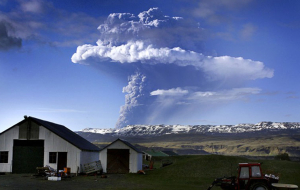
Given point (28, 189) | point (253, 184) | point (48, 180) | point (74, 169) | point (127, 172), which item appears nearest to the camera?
point (253, 184)

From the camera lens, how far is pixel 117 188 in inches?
1163

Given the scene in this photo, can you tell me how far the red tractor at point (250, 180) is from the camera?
71.4 feet


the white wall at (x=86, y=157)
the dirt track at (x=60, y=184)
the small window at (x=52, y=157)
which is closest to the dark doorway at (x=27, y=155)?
the small window at (x=52, y=157)

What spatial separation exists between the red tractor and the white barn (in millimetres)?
27648

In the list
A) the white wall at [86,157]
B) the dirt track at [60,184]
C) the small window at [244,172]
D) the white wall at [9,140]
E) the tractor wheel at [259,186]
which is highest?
the white wall at [9,140]

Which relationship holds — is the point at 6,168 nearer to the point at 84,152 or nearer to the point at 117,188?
the point at 84,152

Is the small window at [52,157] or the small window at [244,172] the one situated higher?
the small window at [52,157]

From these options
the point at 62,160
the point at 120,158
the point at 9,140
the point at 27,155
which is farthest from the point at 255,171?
the point at 9,140

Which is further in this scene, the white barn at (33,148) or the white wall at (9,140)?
the white wall at (9,140)

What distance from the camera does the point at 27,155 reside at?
47406 millimetres

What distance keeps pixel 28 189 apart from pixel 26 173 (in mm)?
19775

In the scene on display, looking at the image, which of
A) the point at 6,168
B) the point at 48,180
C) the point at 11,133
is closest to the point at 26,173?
the point at 6,168

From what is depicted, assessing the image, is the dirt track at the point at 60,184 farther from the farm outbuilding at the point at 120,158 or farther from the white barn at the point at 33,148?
the farm outbuilding at the point at 120,158

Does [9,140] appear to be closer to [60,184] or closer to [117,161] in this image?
[117,161]
